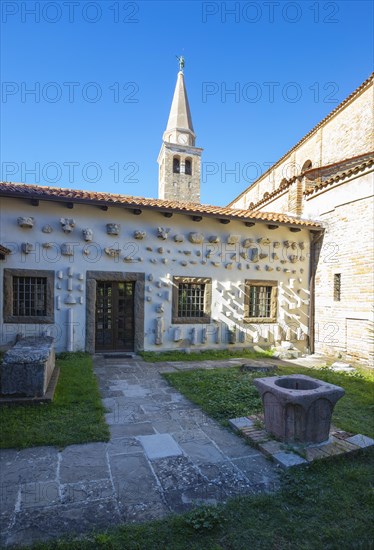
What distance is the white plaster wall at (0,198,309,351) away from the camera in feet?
28.6

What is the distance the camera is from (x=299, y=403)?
149 inches

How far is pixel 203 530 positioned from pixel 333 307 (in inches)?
360

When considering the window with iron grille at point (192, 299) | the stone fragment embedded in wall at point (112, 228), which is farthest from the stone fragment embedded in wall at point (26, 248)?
the window with iron grille at point (192, 299)

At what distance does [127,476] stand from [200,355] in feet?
20.9

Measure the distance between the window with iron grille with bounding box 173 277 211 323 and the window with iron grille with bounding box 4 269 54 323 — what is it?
3.54m

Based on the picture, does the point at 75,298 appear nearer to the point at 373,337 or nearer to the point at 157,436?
the point at 157,436

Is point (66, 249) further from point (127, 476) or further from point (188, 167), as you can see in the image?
point (188, 167)

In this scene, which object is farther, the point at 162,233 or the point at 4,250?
A: the point at 162,233

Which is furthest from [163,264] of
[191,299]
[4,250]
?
[4,250]

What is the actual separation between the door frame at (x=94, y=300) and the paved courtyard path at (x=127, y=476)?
14.4 feet

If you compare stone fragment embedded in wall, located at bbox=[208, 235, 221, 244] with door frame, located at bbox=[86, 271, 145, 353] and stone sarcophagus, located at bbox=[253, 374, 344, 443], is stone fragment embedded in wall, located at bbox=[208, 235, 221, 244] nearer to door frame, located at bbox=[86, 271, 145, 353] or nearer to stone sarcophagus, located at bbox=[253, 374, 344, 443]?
door frame, located at bbox=[86, 271, 145, 353]

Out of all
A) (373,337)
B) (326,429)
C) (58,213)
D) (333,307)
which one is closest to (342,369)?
(373,337)

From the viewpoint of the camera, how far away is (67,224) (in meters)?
8.83

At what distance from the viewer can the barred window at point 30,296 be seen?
8742 millimetres
